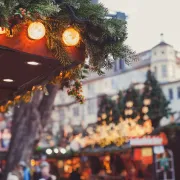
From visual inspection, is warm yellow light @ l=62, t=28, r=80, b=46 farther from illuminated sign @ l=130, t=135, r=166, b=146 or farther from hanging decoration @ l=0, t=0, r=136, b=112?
illuminated sign @ l=130, t=135, r=166, b=146

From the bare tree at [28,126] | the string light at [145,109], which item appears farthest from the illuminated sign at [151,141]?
the string light at [145,109]

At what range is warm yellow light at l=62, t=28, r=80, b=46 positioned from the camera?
4.11 metres

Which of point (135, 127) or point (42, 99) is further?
A: point (135, 127)

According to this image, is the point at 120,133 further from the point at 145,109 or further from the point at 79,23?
the point at 79,23

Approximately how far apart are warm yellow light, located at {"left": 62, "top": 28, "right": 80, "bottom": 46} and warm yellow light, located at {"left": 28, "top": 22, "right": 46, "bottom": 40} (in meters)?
0.25

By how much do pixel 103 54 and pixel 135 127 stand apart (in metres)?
21.8

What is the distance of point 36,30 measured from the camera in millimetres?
3914

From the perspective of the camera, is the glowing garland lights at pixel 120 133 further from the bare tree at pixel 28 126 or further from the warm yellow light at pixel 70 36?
the warm yellow light at pixel 70 36

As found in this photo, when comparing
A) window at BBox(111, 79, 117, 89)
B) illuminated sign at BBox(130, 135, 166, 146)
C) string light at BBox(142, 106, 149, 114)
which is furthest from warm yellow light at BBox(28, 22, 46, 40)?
window at BBox(111, 79, 117, 89)

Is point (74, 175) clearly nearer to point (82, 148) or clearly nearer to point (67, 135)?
point (82, 148)

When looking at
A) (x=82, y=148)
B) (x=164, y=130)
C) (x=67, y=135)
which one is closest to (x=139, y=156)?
(x=164, y=130)

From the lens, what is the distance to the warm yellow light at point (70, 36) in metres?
4.11

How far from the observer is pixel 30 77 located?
17.0 feet

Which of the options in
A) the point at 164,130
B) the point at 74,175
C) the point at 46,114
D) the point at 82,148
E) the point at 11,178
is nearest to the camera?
the point at 11,178
